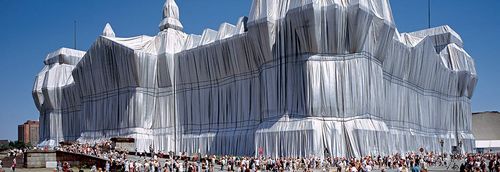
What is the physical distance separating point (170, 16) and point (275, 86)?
2682cm

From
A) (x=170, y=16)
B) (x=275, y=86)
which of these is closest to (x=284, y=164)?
(x=275, y=86)

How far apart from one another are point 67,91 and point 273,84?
43.2 m

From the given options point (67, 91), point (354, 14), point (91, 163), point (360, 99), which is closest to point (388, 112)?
point (360, 99)

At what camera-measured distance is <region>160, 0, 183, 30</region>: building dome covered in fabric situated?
74750 millimetres

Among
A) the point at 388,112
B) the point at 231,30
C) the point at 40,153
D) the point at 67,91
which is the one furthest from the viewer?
the point at 67,91

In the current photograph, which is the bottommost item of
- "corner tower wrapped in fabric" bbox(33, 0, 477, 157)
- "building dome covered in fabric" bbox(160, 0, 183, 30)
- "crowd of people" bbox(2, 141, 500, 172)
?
"crowd of people" bbox(2, 141, 500, 172)

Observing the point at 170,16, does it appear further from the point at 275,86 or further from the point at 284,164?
the point at 284,164

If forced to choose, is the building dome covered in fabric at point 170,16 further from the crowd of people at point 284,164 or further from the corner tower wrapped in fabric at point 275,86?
the crowd of people at point 284,164

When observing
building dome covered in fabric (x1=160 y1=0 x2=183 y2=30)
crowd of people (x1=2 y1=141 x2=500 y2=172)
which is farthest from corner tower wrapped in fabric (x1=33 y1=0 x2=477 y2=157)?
crowd of people (x1=2 y1=141 x2=500 y2=172)

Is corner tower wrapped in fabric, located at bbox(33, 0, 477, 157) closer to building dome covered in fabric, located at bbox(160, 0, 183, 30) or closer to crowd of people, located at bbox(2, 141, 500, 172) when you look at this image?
building dome covered in fabric, located at bbox(160, 0, 183, 30)

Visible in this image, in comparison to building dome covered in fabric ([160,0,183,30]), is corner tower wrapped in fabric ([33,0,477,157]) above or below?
below

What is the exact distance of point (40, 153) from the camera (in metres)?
46.1

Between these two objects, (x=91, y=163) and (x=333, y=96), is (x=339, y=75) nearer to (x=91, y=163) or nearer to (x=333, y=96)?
(x=333, y=96)

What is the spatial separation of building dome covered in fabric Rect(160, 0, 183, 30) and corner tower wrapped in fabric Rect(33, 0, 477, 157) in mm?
166
